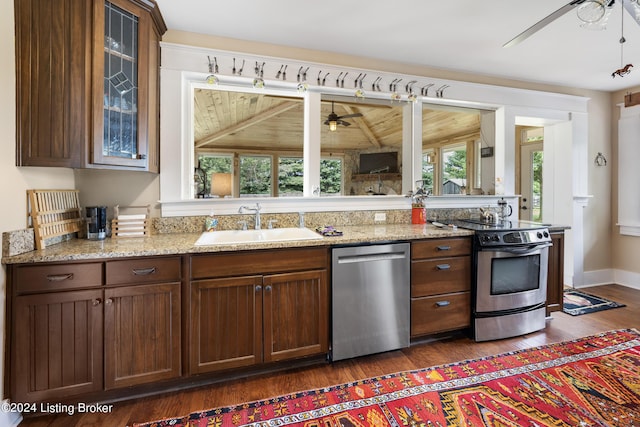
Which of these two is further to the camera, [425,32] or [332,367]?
[425,32]

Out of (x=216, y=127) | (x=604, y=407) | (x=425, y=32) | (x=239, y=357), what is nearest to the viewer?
(x=604, y=407)

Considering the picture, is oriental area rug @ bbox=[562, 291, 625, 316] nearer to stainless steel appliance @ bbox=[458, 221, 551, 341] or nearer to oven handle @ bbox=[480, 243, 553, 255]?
stainless steel appliance @ bbox=[458, 221, 551, 341]

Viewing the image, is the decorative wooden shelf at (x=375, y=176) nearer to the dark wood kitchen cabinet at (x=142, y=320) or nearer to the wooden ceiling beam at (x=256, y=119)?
the wooden ceiling beam at (x=256, y=119)

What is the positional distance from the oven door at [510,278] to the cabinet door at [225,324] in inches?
70.8

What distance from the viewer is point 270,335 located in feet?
6.44

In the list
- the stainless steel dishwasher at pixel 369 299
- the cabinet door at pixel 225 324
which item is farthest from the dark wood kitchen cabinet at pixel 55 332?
the stainless steel dishwasher at pixel 369 299

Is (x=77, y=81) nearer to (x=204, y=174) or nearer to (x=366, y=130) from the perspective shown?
(x=204, y=174)

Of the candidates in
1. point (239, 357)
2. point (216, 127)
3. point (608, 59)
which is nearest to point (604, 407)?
point (239, 357)

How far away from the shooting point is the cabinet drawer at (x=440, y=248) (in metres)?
2.31

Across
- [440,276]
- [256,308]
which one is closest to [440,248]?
[440,276]

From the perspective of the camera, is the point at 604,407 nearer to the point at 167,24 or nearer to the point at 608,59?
the point at 608,59

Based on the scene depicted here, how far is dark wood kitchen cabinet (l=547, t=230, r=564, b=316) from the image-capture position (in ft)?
9.16

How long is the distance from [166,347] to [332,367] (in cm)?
111

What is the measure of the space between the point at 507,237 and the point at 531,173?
3.21m
